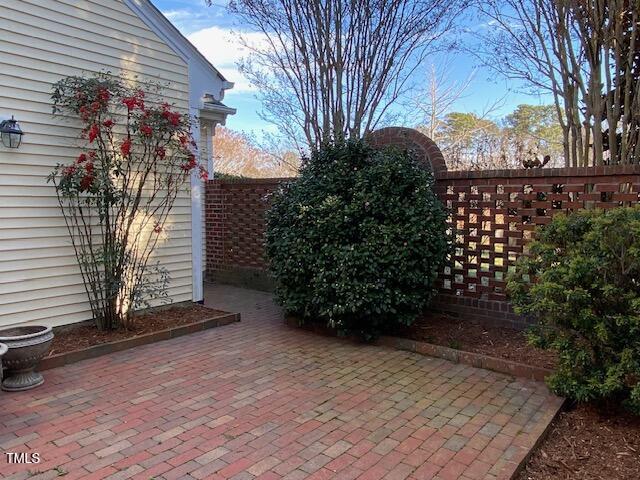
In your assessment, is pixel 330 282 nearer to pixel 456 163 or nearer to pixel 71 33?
pixel 71 33

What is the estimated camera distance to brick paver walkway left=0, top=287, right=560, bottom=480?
8.71 feet

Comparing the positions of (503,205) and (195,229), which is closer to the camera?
(503,205)

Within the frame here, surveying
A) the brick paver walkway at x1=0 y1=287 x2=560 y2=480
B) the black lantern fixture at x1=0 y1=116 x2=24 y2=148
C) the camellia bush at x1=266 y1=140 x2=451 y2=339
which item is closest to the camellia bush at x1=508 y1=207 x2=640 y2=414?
the brick paver walkway at x1=0 y1=287 x2=560 y2=480

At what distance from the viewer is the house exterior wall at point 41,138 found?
169 inches

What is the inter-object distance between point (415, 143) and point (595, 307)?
335 centimetres

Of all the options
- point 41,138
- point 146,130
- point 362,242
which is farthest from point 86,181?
point 362,242

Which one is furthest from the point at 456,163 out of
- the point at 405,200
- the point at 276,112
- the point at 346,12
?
the point at 405,200

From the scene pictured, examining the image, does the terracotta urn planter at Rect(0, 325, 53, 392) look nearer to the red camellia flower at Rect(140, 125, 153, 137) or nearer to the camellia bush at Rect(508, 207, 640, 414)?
the red camellia flower at Rect(140, 125, 153, 137)

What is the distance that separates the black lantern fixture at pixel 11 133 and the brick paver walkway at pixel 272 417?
2.07 metres

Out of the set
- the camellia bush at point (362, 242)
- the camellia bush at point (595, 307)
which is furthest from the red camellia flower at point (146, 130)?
the camellia bush at point (595, 307)

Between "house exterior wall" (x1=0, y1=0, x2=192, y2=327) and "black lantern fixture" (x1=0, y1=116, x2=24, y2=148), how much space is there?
8cm

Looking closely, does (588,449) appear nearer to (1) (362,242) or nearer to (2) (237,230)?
(1) (362,242)

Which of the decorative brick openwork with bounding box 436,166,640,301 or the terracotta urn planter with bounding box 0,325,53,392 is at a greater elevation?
the decorative brick openwork with bounding box 436,166,640,301

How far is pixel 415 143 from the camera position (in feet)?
19.7
